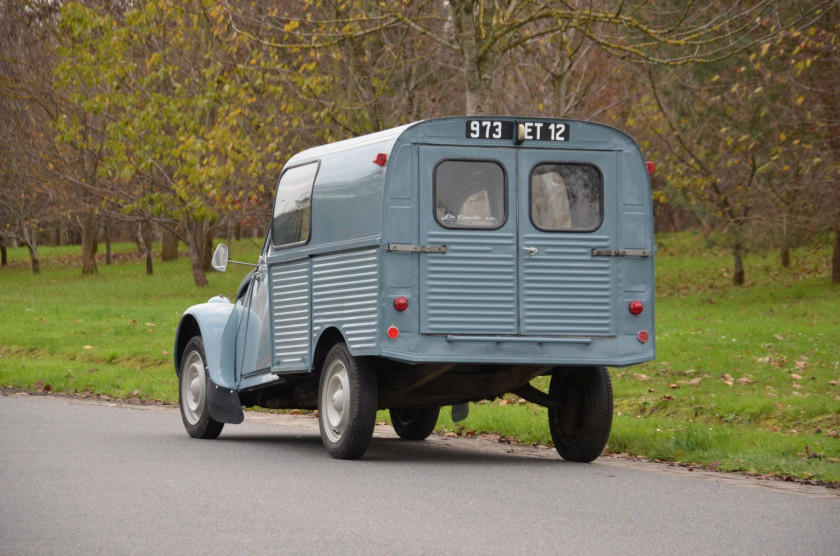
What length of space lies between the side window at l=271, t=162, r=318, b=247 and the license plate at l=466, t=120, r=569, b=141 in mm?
1576

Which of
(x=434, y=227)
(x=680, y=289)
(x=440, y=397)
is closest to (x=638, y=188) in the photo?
(x=434, y=227)

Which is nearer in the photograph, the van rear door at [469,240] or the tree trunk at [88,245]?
the van rear door at [469,240]

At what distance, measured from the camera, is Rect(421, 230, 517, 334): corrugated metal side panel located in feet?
31.4

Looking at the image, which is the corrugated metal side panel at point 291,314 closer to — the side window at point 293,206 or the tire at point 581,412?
the side window at point 293,206

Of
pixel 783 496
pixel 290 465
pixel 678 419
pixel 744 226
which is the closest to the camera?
pixel 783 496

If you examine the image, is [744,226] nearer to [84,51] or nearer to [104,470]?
[84,51]

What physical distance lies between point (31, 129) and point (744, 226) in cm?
2391

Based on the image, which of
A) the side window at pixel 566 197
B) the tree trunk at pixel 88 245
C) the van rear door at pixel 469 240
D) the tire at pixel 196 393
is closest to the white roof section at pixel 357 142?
the van rear door at pixel 469 240

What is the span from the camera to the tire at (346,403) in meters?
9.66

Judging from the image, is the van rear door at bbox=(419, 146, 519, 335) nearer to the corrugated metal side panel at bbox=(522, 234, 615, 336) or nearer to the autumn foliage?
the corrugated metal side panel at bbox=(522, 234, 615, 336)

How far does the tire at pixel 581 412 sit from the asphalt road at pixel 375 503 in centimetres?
22

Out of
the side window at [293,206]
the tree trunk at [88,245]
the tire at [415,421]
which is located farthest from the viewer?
the tree trunk at [88,245]

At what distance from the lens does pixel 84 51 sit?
21984 mm

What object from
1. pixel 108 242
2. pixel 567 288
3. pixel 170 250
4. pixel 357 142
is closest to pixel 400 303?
pixel 567 288
